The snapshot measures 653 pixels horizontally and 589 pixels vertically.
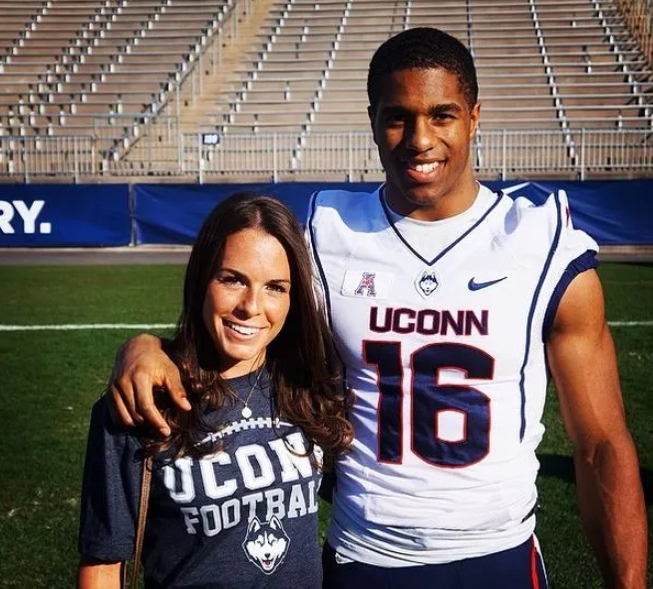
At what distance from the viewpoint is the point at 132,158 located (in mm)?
21250

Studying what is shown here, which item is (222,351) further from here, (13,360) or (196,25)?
(196,25)

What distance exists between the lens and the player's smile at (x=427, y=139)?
7.03ft

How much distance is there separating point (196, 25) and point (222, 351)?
84.5 ft

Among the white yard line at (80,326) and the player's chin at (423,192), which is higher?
the player's chin at (423,192)

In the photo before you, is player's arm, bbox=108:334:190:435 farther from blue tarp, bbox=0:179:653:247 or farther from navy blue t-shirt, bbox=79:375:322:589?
blue tarp, bbox=0:179:653:247

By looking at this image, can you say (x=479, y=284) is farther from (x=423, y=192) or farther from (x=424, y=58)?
(x=424, y=58)

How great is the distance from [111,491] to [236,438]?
28 cm

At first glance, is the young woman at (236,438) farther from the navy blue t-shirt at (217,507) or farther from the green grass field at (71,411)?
the green grass field at (71,411)

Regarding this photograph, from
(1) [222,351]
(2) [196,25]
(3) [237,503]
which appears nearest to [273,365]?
(1) [222,351]

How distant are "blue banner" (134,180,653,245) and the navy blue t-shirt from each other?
13435 millimetres

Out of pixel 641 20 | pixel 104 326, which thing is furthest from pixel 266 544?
pixel 641 20

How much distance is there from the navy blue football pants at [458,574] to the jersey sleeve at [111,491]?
1.69ft

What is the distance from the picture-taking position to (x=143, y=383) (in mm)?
1999

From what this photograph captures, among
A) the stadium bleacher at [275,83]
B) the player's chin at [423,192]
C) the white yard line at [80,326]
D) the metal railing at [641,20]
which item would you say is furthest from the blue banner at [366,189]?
the player's chin at [423,192]
